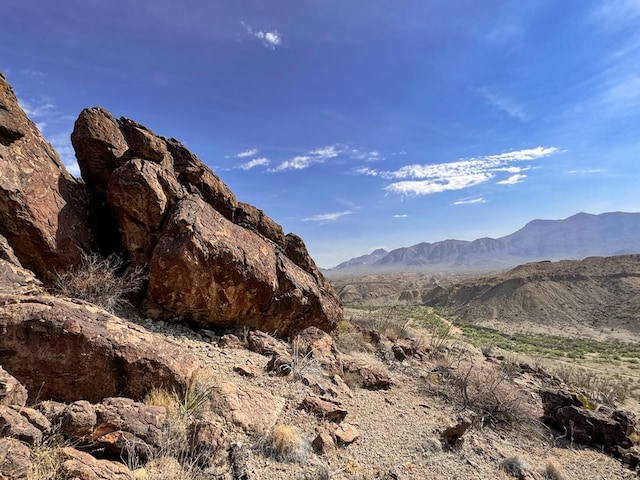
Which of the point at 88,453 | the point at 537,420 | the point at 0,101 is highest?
the point at 0,101

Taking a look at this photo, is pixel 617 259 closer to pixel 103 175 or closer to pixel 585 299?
pixel 585 299

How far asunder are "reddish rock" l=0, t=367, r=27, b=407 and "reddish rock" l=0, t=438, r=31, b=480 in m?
0.61

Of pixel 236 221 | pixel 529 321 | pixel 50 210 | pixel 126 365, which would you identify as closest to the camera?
pixel 126 365

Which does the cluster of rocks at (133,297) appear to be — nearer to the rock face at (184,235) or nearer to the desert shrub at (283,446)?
the rock face at (184,235)

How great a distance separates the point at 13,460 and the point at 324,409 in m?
3.96

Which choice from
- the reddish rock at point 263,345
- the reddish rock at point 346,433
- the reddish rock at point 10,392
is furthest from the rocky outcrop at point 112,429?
the reddish rock at point 263,345

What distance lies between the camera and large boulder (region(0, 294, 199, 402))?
4660 millimetres

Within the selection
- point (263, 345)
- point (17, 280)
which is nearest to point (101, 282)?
point (17, 280)

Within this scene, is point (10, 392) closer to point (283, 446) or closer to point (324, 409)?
point (283, 446)

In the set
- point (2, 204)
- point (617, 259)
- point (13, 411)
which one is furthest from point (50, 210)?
point (617, 259)

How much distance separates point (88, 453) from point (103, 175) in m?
8.01

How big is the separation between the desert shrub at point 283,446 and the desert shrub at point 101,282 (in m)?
4.77

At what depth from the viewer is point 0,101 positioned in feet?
26.7

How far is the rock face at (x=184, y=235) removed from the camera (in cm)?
875
